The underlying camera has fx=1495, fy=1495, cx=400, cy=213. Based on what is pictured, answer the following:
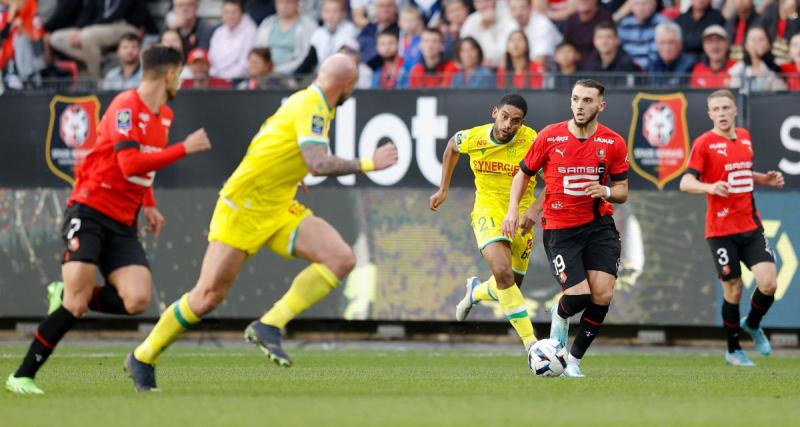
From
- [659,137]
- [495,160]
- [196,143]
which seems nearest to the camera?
[196,143]

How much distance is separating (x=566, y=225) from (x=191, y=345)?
7.20 m

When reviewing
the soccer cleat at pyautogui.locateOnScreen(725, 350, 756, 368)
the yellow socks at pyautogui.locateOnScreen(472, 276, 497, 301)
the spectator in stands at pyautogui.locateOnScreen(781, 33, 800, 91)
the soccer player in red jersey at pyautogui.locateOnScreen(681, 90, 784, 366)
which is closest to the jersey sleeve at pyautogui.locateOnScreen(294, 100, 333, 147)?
the yellow socks at pyautogui.locateOnScreen(472, 276, 497, 301)

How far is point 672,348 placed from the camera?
1802cm

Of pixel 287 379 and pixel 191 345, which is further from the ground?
pixel 287 379

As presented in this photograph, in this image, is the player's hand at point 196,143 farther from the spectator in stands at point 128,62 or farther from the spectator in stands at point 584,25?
the spectator in stands at point 128,62

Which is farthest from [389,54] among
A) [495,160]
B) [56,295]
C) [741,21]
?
[56,295]

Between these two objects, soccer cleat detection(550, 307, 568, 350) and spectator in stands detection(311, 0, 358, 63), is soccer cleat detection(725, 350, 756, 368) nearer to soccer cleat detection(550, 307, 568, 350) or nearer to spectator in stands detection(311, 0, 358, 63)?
soccer cleat detection(550, 307, 568, 350)

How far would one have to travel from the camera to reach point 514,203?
12664mm

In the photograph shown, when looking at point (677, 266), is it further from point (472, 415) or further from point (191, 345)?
point (472, 415)

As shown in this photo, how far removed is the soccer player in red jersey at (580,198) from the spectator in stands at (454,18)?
295 inches

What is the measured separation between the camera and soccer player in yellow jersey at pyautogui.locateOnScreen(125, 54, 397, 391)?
1019 centimetres

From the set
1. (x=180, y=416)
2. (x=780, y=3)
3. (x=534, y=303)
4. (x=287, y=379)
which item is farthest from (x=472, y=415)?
(x=780, y=3)

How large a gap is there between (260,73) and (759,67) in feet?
20.8

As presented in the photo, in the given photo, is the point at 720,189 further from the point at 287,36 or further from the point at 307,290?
the point at 287,36
